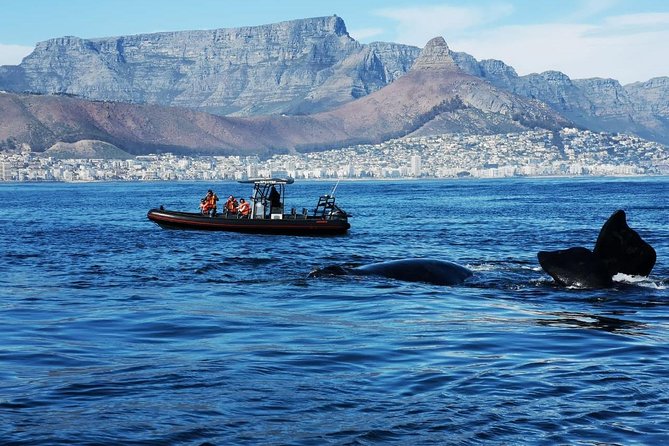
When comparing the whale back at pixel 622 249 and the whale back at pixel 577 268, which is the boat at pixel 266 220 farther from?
the whale back at pixel 622 249

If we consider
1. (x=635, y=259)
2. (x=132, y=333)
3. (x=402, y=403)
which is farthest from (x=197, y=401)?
(x=635, y=259)

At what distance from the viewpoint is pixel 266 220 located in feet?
176

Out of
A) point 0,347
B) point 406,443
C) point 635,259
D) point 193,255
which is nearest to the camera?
point 406,443

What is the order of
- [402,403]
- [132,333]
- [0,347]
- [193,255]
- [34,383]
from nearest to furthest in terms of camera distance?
[402,403], [34,383], [0,347], [132,333], [193,255]

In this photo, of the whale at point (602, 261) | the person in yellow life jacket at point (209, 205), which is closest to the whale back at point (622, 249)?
the whale at point (602, 261)

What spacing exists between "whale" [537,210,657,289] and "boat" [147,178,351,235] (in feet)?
96.0

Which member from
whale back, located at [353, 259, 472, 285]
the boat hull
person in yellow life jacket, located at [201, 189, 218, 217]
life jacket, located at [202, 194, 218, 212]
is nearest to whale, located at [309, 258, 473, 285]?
whale back, located at [353, 259, 472, 285]

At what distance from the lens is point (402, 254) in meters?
39.9

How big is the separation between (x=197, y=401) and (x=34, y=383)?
2535 millimetres

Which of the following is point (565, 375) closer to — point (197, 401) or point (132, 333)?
point (197, 401)

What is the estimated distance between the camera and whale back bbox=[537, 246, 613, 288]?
24312 mm

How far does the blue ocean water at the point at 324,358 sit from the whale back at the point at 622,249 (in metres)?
0.46

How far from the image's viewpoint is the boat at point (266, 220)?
5369 centimetres

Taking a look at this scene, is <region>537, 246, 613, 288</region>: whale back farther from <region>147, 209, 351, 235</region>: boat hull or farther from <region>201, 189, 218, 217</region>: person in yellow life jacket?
<region>201, 189, 218, 217</region>: person in yellow life jacket
